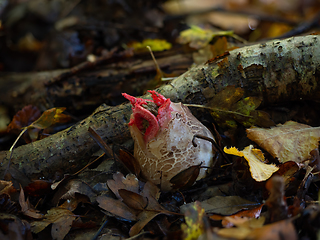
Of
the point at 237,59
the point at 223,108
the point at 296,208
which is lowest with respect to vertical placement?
the point at 296,208

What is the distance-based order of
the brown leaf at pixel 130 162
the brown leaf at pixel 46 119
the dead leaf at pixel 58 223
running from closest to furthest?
the dead leaf at pixel 58 223, the brown leaf at pixel 130 162, the brown leaf at pixel 46 119

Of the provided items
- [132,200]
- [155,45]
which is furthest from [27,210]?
[155,45]

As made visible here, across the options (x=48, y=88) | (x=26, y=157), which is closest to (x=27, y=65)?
(x=48, y=88)

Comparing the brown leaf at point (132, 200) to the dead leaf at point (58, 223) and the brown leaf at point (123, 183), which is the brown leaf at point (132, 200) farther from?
the dead leaf at point (58, 223)

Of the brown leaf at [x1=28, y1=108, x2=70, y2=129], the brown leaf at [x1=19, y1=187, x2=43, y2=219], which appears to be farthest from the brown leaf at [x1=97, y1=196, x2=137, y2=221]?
the brown leaf at [x1=28, y1=108, x2=70, y2=129]

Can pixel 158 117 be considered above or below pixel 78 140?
above

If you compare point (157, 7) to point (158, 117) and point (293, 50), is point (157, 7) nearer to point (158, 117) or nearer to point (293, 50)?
point (293, 50)

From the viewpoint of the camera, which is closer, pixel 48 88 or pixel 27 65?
pixel 48 88

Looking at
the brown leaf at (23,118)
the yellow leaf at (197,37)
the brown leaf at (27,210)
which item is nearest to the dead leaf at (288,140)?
the yellow leaf at (197,37)
